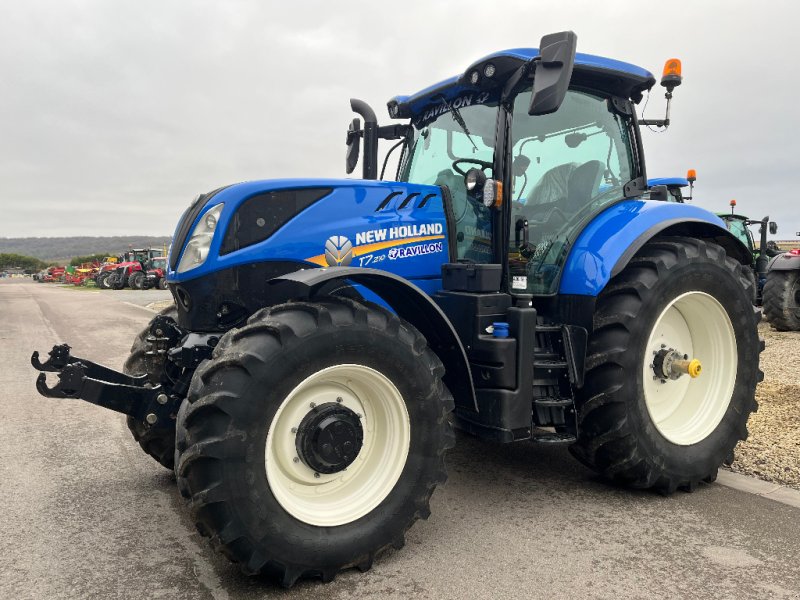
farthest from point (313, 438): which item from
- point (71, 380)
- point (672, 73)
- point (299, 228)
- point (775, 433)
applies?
point (775, 433)

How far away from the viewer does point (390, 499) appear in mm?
2805

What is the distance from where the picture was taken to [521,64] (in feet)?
11.3

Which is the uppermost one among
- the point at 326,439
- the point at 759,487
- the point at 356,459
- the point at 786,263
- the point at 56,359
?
the point at 786,263

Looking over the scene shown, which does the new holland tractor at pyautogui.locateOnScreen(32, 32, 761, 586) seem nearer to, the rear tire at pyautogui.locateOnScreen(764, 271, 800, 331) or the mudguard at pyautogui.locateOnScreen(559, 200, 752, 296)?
the mudguard at pyautogui.locateOnScreen(559, 200, 752, 296)

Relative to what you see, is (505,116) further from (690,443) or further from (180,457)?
(180,457)

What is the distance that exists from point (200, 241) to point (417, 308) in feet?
3.74

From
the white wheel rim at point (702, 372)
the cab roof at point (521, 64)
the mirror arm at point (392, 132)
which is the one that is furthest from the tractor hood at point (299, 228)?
the white wheel rim at point (702, 372)

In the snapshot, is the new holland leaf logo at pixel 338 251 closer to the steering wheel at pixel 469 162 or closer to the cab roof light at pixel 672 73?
the steering wheel at pixel 469 162

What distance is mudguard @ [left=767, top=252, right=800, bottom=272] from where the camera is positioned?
1006 centimetres

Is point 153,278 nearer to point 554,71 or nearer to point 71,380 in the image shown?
point 71,380

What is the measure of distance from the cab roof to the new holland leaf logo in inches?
49.1

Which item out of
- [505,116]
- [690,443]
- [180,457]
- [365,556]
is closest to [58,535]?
[180,457]

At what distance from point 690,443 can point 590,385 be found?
0.81 m

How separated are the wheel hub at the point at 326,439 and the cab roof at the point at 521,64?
209 centimetres
